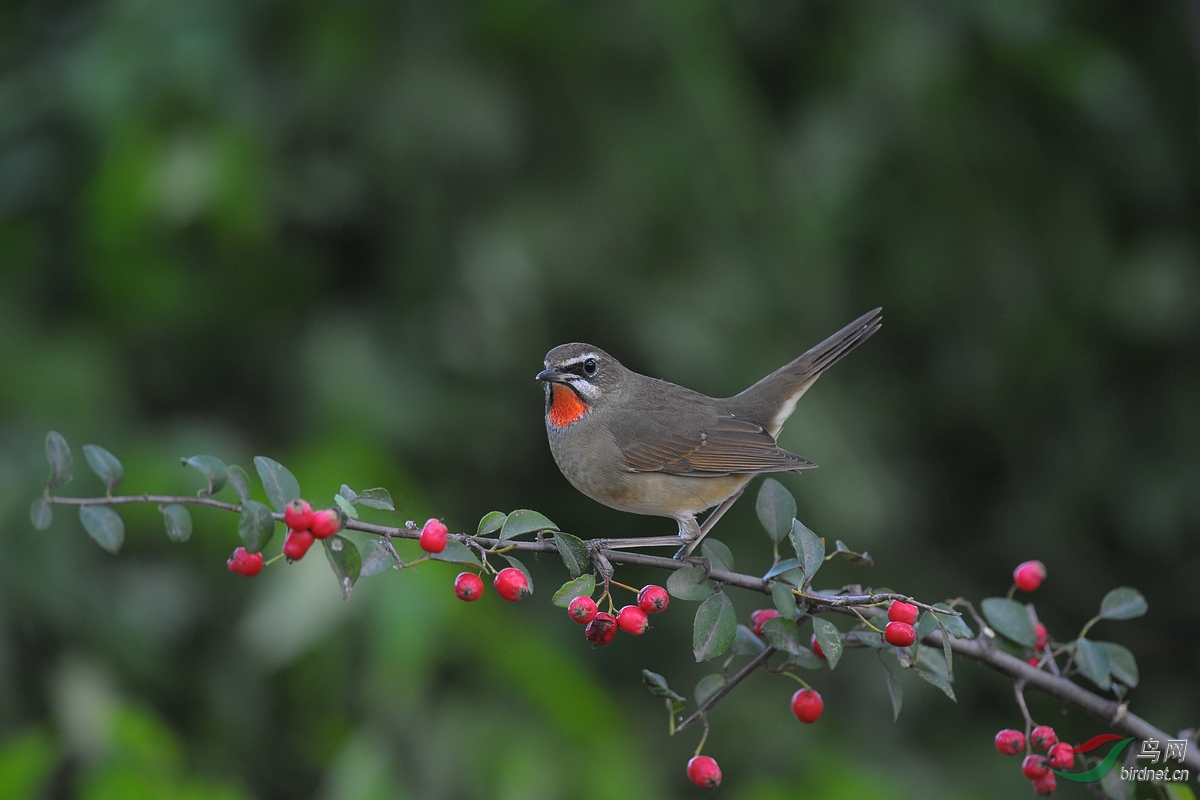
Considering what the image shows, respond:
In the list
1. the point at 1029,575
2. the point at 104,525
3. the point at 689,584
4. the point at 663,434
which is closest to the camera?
the point at 104,525

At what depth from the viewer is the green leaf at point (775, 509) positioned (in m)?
2.01

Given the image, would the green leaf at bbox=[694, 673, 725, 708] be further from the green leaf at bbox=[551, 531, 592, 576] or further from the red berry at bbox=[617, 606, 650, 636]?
the green leaf at bbox=[551, 531, 592, 576]

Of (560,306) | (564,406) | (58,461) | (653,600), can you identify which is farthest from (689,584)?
(560,306)

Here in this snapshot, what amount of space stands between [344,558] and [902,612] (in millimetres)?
937

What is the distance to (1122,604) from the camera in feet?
6.83

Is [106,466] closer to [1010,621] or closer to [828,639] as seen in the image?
[828,639]

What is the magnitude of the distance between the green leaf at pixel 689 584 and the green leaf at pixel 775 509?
21cm

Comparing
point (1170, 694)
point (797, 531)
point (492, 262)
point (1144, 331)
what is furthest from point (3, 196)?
point (1170, 694)

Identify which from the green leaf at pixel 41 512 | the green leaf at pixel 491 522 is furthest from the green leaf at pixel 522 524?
the green leaf at pixel 41 512

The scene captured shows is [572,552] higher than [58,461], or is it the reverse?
[58,461]

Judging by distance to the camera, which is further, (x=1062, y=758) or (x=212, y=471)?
(x=1062, y=758)

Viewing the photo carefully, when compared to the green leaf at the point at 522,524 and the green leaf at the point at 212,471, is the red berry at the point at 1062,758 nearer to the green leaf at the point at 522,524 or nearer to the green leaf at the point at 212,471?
the green leaf at the point at 522,524

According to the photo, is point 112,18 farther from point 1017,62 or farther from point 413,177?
point 1017,62

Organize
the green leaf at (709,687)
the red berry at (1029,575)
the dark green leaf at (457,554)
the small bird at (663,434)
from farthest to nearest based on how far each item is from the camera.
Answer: the small bird at (663,434), the red berry at (1029,575), the green leaf at (709,687), the dark green leaf at (457,554)
